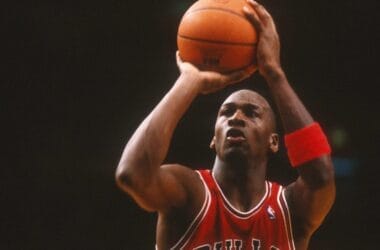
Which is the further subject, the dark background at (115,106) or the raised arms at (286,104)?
the dark background at (115,106)

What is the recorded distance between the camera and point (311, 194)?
10.2 feet

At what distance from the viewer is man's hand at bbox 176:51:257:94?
3.00 metres

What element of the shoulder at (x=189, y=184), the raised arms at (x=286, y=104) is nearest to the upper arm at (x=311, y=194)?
the raised arms at (x=286, y=104)

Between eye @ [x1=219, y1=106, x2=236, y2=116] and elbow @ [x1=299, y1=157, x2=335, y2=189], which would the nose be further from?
elbow @ [x1=299, y1=157, x2=335, y2=189]

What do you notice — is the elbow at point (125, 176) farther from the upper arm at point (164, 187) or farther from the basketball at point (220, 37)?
the basketball at point (220, 37)

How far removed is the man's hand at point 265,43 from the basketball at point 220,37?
0.02 meters

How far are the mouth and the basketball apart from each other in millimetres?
326

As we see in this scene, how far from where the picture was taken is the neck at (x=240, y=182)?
3.30 meters


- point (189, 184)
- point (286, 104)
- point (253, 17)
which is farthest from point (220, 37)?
point (189, 184)

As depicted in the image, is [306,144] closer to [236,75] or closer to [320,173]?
[320,173]

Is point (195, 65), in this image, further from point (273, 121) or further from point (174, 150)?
point (174, 150)

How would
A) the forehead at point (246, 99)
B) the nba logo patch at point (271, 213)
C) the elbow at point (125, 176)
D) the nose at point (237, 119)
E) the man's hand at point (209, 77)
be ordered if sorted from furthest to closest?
the forehead at point (246, 99) → the nose at point (237, 119) → the nba logo patch at point (271, 213) → the man's hand at point (209, 77) → the elbow at point (125, 176)

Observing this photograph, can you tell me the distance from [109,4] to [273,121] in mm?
2943

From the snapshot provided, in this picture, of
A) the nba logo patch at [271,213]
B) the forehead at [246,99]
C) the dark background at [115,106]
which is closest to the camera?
the nba logo patch at [271,213]
